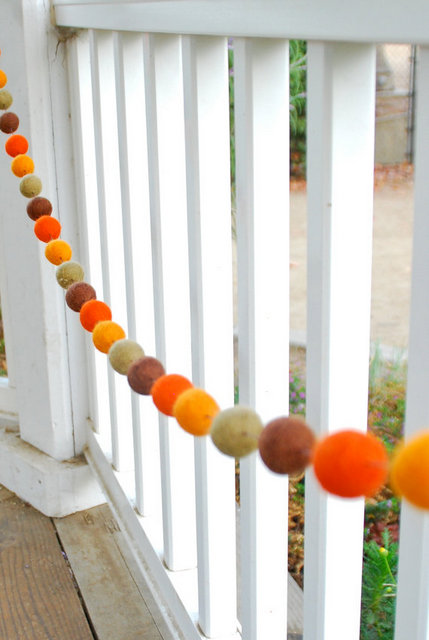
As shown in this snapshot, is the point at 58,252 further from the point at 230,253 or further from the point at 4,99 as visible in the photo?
the point at 4,99

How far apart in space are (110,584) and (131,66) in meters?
0.97

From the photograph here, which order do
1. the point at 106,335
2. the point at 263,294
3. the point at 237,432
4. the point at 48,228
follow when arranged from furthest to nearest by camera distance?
the point at 48,228 → the point at 263,294 → the point at 106,335 → the point at 237,432

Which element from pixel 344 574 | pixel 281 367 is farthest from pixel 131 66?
pixel 344 574

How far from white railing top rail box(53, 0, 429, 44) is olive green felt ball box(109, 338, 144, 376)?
287 mm

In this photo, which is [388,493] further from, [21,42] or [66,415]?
[21,42]

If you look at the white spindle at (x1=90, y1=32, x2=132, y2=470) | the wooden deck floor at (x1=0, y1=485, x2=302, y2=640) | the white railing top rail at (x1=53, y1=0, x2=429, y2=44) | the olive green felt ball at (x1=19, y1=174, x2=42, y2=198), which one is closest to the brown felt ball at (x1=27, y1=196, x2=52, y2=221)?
the olive green felt ball at (x1=19, y1=174, x2=42, y2=198)

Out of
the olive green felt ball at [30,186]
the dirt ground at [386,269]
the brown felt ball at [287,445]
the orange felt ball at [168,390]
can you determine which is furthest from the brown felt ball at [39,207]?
the dirt ground at [386,269]

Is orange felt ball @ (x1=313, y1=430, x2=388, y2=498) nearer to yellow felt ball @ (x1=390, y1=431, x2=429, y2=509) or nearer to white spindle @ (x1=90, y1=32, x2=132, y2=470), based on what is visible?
yellow felt ball @ (x1=390, y1=431, x2=429, y2=509)

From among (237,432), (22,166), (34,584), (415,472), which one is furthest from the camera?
(34,584)

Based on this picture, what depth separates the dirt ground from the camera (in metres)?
3.59

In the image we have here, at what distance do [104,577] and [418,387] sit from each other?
1.11 meters

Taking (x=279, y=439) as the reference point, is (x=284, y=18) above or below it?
above

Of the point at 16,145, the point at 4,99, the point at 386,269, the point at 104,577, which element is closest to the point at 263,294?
the point at 16,145

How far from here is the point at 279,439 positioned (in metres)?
0.41
